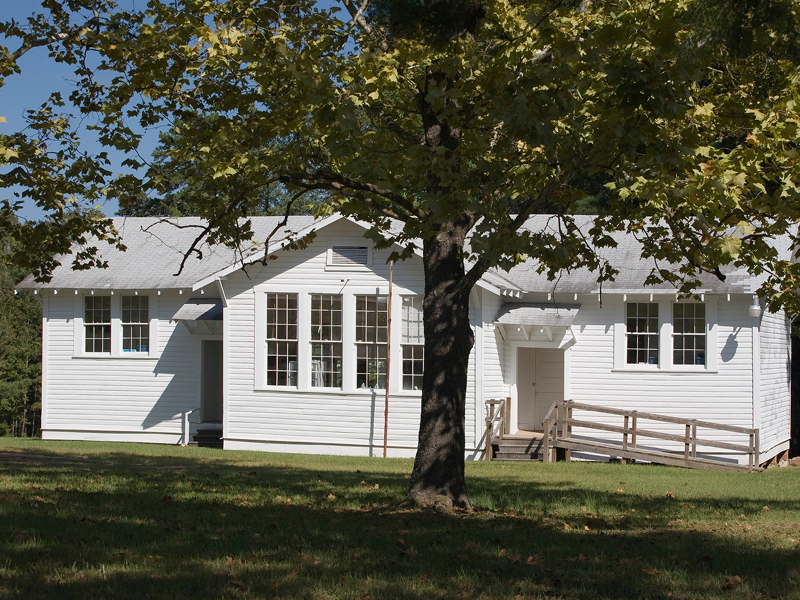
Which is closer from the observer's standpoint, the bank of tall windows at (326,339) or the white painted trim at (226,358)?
the bank of tall windows at (326,339)

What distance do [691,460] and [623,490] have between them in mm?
7702

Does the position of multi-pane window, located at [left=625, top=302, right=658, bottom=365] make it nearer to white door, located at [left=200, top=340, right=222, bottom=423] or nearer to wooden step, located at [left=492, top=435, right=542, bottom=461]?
wooden step, located at [left=492, top=435, right=542, bottom=461]

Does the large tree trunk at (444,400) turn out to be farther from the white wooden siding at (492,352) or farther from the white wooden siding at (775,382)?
the white wooden siding at (775,382)

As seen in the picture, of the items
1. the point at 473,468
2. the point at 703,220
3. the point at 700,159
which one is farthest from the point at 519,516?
the point at 473,468

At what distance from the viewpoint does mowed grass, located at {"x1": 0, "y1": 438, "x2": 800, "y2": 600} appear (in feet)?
20.9

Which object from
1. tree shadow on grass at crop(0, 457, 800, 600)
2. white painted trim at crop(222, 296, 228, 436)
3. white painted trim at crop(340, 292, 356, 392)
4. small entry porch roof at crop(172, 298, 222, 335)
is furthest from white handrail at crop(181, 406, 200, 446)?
tree shadow on grass at crop(0, 457, 800, 600)

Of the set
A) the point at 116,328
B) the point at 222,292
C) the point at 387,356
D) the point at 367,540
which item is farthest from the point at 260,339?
the point at 367,540

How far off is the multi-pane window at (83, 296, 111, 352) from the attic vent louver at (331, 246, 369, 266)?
288 inches

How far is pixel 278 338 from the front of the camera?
2320 centimetres

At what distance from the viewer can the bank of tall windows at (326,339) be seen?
22859 millimetres

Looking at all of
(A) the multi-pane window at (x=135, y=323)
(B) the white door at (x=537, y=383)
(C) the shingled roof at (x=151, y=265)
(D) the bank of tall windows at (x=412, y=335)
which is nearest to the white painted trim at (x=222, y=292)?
(C) the shingled roof at (x=151, y=265)

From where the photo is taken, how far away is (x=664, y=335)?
2248 centimetres

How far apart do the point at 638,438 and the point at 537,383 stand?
3506 mm

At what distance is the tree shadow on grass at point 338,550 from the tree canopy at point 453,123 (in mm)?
1689
